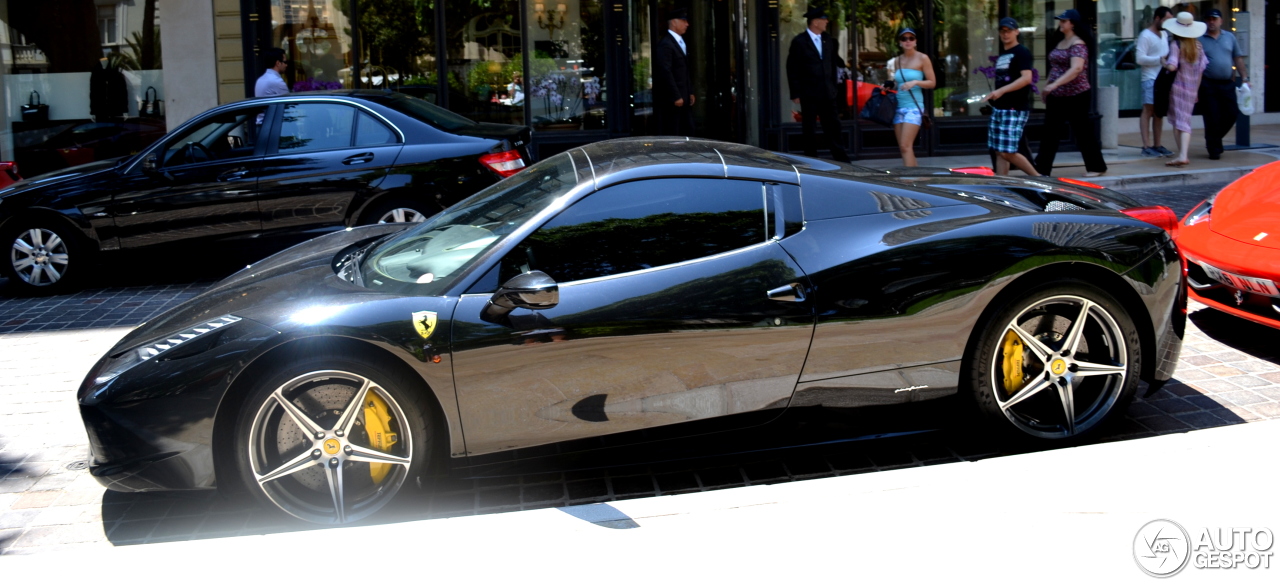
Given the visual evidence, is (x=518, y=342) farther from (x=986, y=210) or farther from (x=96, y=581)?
(x=986, y=210)

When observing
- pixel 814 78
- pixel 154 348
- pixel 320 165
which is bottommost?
pixel 154 348

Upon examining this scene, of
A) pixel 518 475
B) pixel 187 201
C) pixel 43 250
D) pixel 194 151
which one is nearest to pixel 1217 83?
pixel 194 151

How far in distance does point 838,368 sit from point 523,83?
1060cm

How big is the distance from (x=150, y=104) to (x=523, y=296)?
11.9 m

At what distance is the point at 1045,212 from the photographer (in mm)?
4398

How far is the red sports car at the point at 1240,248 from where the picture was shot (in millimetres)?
5344

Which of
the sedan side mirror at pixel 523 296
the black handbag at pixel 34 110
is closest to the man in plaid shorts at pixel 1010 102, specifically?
the sedan side mirror at pixel 523 296

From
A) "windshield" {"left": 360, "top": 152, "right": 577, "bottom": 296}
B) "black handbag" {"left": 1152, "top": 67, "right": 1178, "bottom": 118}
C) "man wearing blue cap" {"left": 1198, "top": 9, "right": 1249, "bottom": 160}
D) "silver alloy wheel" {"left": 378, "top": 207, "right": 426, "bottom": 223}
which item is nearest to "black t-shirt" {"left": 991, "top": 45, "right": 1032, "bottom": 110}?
"black handbag" {"left": 1152, "top": 67, "right": 1178, "bottom": 118}

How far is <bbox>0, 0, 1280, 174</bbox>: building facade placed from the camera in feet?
43.9

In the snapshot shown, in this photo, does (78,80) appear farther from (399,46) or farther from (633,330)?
(633,330)

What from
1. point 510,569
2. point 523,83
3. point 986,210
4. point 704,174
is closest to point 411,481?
point 510,569

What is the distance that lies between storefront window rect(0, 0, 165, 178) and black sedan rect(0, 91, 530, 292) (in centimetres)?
588

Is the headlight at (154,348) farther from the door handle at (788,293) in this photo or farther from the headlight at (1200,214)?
the headlight at (1200,214)

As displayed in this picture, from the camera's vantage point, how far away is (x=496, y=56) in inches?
546
